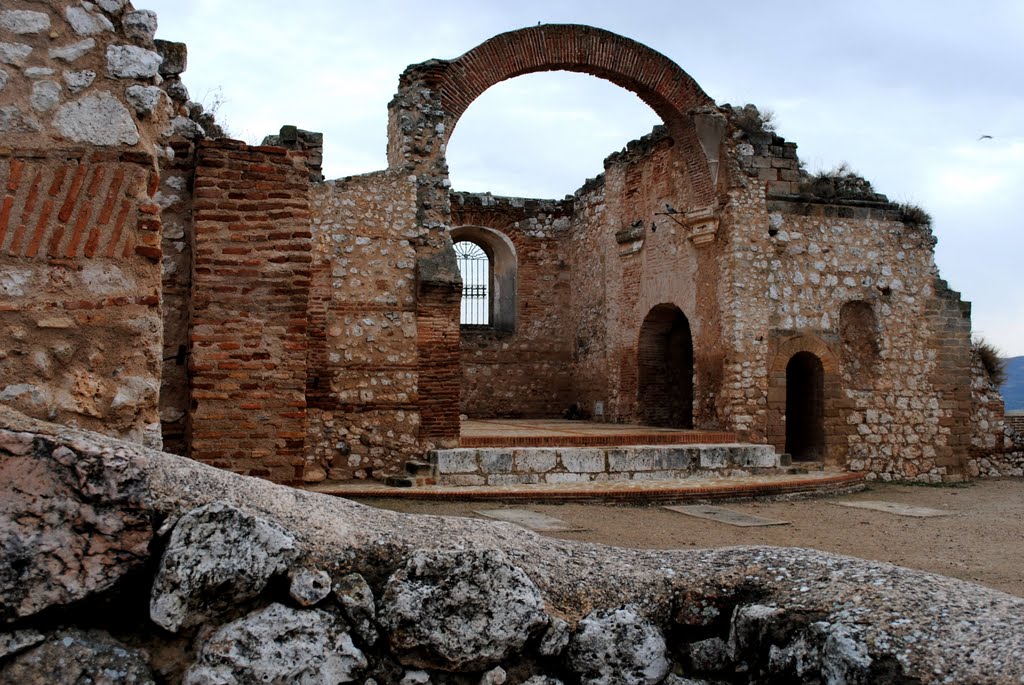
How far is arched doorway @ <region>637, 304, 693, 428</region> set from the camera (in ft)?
49.0

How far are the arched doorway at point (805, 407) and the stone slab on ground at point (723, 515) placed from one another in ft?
13.0

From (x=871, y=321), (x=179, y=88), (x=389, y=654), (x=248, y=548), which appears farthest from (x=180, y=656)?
(x=871, y=321)

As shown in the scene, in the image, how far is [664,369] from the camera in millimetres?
15180

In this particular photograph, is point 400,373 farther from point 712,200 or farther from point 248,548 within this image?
point 248,548

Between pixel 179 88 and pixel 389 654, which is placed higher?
pixel 179 88

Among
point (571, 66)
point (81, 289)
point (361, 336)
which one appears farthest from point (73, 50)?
point (571, 66)

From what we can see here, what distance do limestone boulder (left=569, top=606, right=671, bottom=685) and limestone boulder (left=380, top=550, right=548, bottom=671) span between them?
13 cm

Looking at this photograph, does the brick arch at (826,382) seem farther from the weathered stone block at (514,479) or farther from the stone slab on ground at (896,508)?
the weathered stone block at (514,479)

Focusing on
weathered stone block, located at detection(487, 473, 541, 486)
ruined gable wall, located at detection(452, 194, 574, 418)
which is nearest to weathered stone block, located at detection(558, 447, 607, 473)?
weathered stone block, located at detection(487, 473, 541, 486)

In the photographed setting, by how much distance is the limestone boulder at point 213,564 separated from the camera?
2.11 meters

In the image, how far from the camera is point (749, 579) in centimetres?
256

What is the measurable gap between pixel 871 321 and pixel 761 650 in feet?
39.8

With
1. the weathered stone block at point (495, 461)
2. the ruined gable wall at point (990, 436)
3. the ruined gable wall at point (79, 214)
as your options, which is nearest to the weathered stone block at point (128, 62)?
the ruined gable wall at point (79, 214)

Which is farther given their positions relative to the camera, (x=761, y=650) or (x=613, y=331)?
(x=613, y=331)
